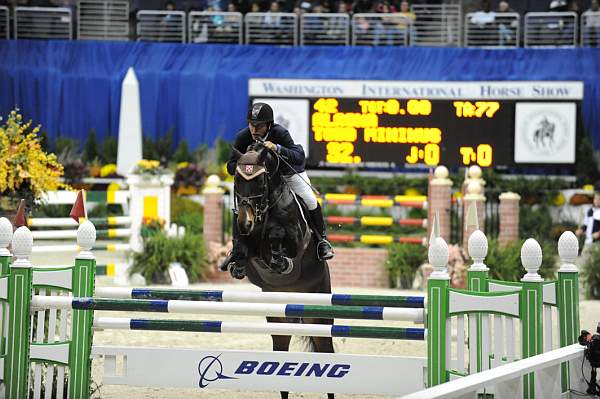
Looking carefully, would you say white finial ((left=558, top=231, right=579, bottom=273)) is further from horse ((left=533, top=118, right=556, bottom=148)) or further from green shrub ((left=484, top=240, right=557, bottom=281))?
horse ((left=533, top=118, right=556, bottom=148))

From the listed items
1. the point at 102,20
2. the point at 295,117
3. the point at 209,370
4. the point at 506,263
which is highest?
the point at 102,20

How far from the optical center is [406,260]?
48.6 ft

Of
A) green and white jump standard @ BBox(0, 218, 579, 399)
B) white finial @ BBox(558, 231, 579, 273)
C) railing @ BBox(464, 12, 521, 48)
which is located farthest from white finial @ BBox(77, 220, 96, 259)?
railing @ BBox(464, 12, 521, 48)

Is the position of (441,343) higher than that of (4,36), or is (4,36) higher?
(4,36)

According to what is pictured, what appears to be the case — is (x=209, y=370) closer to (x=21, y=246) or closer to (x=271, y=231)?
(x=21, y=246)

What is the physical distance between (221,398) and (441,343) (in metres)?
2.14

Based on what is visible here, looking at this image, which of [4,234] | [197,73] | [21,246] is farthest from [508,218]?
[197,73]

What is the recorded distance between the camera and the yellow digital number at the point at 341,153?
19.5m

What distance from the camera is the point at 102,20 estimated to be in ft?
80.8

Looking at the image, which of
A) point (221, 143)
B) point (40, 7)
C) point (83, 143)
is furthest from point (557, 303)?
point (40, 7)

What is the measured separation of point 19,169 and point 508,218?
6.12 m

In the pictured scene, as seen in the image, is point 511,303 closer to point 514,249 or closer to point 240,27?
point 514,249

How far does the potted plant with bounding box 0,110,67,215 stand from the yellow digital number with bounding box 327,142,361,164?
8111 millimetres

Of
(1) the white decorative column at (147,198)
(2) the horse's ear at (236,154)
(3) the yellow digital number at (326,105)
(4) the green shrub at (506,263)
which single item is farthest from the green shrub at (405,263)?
(2) the horse's ear at (236,154)
